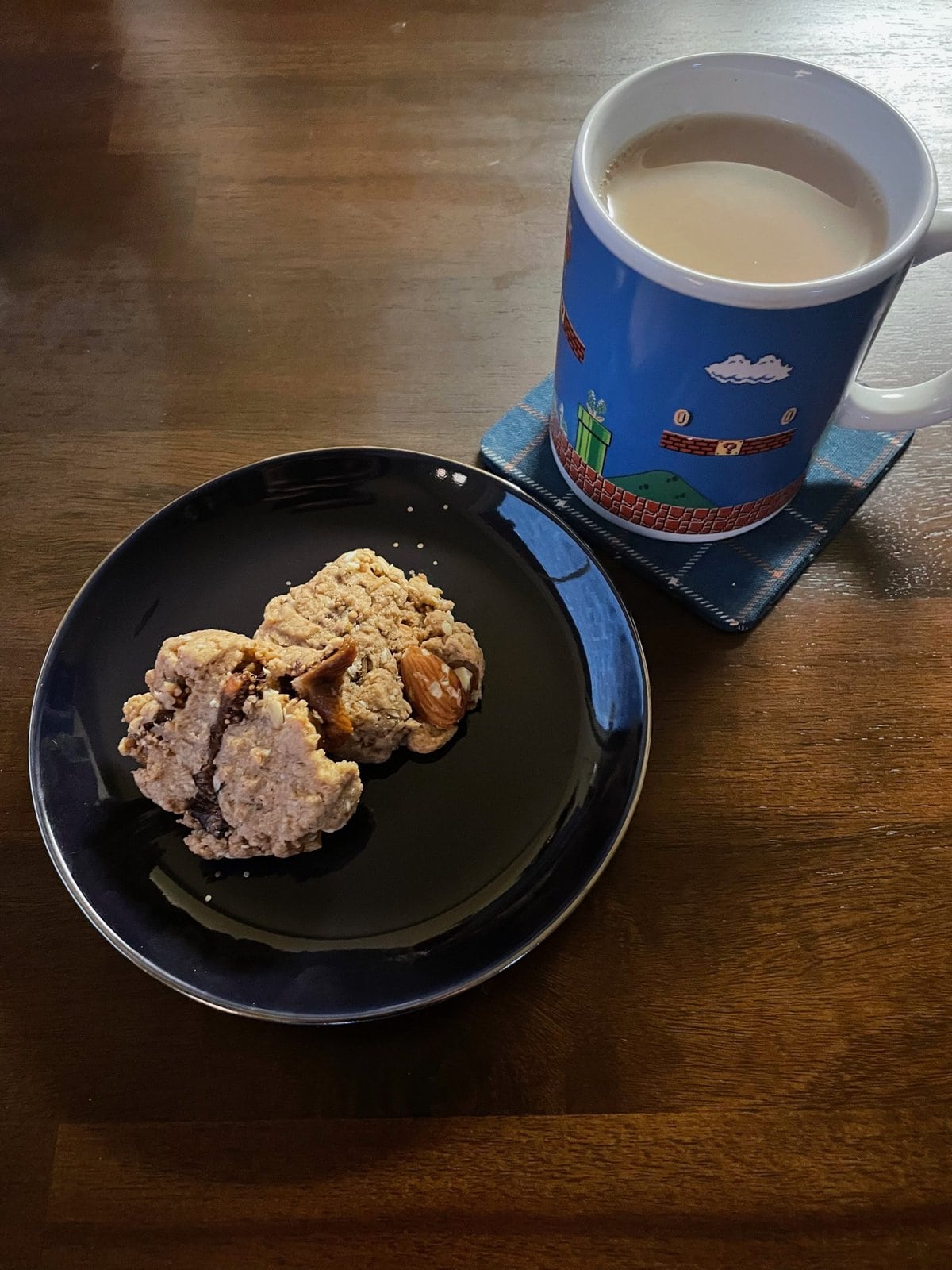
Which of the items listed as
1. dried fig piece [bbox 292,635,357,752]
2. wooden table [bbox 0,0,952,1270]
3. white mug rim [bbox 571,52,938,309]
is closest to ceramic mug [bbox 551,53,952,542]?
white mug rim [bbox 571,52,938,309]

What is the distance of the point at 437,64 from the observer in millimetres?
1033

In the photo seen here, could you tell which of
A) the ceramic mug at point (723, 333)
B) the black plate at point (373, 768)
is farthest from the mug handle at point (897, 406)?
the black plate at point (373, 768)

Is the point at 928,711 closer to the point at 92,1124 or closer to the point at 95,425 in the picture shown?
the point at 92,1124

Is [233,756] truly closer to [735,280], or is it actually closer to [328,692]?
[328,692]

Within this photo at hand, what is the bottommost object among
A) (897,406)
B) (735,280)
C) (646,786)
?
(646,786)

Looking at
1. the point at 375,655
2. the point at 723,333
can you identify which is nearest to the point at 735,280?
the point at 723,333

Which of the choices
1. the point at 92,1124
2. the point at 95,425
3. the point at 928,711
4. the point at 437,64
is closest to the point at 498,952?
the point at 92,1124

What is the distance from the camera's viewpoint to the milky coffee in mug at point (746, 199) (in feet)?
1.90

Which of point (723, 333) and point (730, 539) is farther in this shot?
point (730, 539)

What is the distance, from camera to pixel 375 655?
0.62 m

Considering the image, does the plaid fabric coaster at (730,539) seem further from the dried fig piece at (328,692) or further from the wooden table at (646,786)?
the dried fig piece at (328,692)

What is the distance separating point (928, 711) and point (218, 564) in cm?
52

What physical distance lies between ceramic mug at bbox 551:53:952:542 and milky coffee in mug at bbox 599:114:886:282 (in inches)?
0.4

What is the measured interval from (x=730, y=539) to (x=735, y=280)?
0.23 metres
